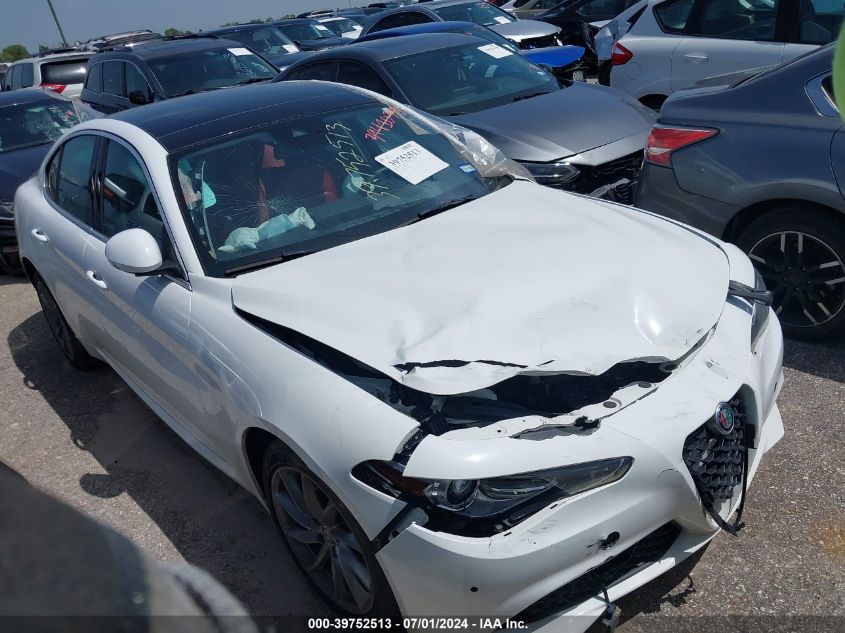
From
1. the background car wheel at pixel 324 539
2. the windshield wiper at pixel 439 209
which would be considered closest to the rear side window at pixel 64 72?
the windshield wiper at pixel 439 209

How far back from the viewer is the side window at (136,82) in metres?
8.52

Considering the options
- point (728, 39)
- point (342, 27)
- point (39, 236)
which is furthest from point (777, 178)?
point (342, 27)

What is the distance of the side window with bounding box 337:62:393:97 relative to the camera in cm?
602

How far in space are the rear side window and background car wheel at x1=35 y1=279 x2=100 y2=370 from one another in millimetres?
9007

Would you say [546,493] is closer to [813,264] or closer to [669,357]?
[669,357]

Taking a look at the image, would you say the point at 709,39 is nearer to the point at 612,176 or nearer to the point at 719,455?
the point at 612,176

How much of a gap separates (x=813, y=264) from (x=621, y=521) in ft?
7.56

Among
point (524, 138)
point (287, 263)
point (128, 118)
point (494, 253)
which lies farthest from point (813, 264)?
point (128, 118)

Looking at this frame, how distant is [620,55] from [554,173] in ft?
8.46

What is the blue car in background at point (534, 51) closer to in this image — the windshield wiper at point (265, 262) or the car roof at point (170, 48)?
the car roof at point (170, 48)

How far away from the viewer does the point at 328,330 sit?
244 centimetres

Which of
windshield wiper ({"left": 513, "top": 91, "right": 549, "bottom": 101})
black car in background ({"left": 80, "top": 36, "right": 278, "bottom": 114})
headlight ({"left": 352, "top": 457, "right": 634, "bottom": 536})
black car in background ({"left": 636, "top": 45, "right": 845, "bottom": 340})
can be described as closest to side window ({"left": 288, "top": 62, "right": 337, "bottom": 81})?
windshield wiper ({"left": 513, "top": 91, "right": 549, "bottom": 101})

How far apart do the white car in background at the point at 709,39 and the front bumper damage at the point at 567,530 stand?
461 centimetres

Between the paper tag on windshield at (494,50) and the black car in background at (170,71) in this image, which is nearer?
the paper tag on windshield at (494,50)
